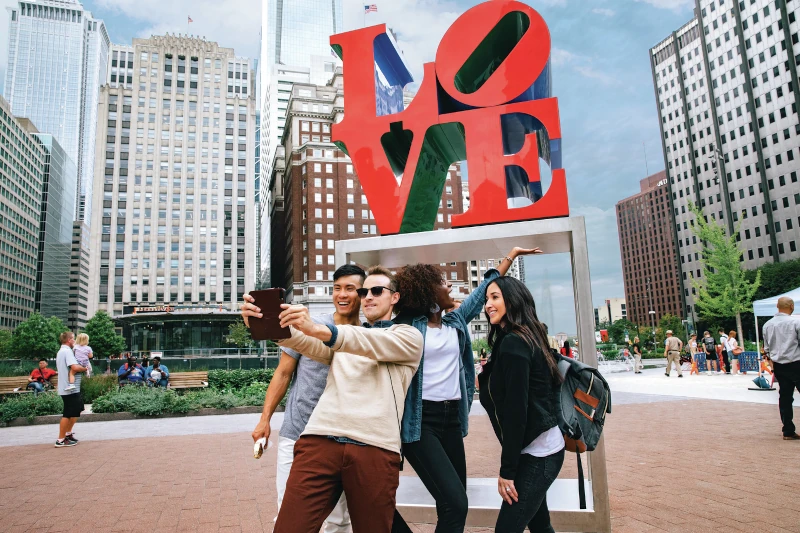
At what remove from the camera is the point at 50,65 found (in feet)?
599

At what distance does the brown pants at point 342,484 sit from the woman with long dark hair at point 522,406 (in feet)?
2.34

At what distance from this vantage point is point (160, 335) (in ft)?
239

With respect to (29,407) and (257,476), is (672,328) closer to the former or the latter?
(29,407)

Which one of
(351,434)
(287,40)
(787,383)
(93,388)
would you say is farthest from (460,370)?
(287,40)

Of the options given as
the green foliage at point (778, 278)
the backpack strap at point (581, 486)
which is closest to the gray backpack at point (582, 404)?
the backpack strap at point (581, 486)

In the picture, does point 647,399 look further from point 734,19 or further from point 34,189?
point 34,189

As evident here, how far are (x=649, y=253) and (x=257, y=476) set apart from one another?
146 meters

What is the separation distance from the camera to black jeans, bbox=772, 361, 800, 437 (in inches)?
255

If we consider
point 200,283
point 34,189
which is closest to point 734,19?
point 200,283

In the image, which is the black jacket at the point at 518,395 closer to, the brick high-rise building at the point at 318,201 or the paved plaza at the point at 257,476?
the paved plaza at the point at 257,476

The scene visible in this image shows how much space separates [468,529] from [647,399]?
10.3 m

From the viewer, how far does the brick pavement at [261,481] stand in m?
4.14

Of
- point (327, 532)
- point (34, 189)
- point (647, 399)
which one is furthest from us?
point (34, 189)

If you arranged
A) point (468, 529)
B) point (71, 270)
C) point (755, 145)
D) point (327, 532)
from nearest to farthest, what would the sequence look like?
point (327, 532)
point (468, 529)
point (755, 145)
point (71, 270)
